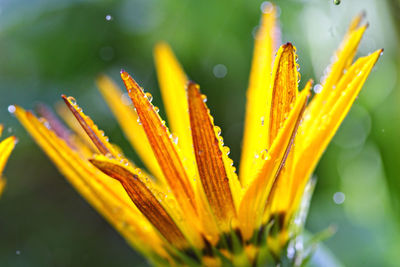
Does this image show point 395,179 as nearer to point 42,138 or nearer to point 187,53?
point 187,53

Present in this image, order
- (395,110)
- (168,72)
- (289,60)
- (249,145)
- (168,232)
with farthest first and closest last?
(395,110) → (168,72) → (249,145) → (168,232) → (289,60)

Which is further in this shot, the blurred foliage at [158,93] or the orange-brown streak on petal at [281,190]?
the blurred foliage at [158,93]

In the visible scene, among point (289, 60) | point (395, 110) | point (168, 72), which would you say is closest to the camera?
point (289, 60)

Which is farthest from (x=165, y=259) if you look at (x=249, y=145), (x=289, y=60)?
(x=289, y=60)

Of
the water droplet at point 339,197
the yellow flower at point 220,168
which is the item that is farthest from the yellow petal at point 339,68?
the water droplet at point 339,197

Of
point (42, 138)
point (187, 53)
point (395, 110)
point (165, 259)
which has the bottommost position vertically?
point (395, 110)

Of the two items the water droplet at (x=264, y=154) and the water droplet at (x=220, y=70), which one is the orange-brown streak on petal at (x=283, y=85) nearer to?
the water droplet at (x=264, y=154)
